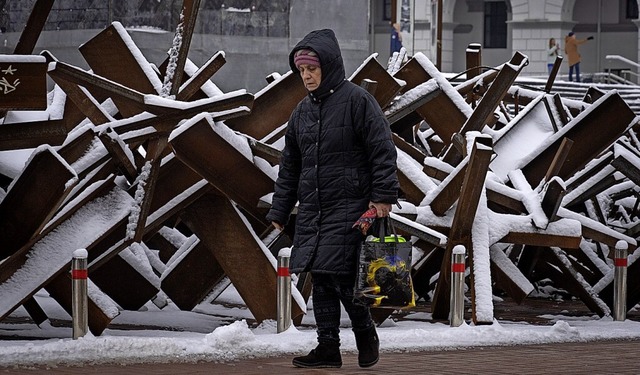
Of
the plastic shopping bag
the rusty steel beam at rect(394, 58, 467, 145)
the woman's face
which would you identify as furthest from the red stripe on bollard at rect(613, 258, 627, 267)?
the woman's face

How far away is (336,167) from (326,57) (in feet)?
2.09

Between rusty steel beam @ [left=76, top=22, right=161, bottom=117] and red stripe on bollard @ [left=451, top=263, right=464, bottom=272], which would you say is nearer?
red stripe on bollard @ [left=451, top=263, right=464, bottom=272]

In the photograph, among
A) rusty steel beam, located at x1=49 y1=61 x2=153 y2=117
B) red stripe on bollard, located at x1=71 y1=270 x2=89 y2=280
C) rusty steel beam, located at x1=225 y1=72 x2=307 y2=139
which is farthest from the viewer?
rusty steel beam, located at x1=225 y1=72 x2=307 y2=139

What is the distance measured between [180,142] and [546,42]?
45.2 metres

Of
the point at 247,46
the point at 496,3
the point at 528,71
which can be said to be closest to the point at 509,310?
the point at 247,46

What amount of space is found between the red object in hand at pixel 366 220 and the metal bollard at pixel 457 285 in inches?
103

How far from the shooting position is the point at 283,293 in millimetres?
9531

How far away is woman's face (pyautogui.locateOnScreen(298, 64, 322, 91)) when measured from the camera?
7.69 metres

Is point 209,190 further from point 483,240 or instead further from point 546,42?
point 546,42

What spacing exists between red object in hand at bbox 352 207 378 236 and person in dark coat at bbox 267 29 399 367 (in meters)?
0.03

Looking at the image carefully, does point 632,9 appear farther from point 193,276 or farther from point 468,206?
point 193,276

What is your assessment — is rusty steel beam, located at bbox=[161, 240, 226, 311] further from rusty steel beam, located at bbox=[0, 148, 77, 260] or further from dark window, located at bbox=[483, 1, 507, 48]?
dark window, located at bbox=[483, 1, 507, 48]

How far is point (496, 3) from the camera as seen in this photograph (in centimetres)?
5772

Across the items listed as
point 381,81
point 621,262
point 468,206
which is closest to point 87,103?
point 381,81
